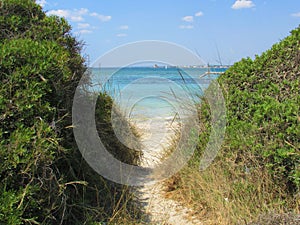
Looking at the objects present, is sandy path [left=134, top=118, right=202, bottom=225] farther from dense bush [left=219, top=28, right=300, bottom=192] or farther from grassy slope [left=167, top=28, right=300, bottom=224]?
dense bush [left=219, top=28, right=300, bottom=192]

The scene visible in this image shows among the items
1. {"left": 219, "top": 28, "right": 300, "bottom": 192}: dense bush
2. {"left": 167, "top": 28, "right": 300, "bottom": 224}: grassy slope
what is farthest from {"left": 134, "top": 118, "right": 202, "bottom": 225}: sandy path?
{"left": 219, "top": 28, "right": 300, "bottom": 192}: dense bush

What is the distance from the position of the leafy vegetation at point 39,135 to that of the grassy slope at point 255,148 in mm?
995

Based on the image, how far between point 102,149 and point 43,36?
147cm

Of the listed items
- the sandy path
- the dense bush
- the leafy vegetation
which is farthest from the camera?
the sandy path

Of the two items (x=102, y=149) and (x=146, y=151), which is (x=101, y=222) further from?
(x=146, y=151)

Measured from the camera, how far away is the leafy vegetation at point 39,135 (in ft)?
8.34

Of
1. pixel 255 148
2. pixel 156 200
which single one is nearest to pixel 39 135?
pixel 255 148

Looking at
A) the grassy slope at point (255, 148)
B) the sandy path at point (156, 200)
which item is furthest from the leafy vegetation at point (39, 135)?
the grassy slope at point (255, 148)

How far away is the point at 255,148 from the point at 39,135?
2.07 m

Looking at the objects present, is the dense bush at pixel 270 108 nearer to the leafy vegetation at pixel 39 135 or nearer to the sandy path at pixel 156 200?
the sandy path at pixel 156 200

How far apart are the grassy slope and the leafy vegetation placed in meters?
1.00

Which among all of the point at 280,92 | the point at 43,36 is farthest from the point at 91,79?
the point at 280,92

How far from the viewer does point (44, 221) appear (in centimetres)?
264

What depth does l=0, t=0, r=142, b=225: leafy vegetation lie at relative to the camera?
8.34 feet
